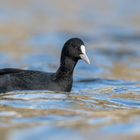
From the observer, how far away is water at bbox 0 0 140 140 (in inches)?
455

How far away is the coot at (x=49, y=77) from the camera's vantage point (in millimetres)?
15492

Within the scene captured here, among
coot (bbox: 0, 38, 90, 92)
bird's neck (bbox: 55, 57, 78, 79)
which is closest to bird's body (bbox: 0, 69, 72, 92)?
coot (bbox: 0, 38, 90, 92)

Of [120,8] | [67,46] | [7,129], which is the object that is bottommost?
[7,129]

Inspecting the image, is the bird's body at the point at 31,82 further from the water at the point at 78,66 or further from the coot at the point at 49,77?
the water at the point at 78,66

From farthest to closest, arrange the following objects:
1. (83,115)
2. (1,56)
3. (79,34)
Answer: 1. (79,34)
2. (1,56)
3. (83,115)

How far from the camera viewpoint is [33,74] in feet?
51.7

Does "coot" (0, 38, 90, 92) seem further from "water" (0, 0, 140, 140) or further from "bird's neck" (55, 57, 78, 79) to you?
"water" (0, 0, 140, 140)

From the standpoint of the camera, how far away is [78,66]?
21500 mm

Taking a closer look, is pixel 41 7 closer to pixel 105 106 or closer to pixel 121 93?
pixel 121 93

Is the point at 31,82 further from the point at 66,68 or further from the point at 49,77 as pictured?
the point at 66,68

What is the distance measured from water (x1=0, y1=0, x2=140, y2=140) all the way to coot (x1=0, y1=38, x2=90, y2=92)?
0.96 feet

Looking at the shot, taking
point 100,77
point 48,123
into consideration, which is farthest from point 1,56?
point 48,123

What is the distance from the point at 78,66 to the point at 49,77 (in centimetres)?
579

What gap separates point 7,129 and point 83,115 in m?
Result: 1.60
